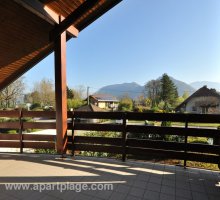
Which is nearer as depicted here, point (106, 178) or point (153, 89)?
point (106, 178)

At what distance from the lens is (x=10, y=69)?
5355 millimetres

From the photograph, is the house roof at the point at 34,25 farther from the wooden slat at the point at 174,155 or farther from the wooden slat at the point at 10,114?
the wooden slat at the point at 174,155

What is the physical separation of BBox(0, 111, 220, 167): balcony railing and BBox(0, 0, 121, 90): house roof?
1391 mm

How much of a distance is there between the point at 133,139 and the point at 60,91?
1.90 meters

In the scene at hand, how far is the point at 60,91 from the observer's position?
447 centimetres

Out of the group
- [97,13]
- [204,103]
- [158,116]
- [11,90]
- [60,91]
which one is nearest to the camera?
[158,116]

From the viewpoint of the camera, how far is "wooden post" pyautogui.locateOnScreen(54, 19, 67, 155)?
4.39 meters

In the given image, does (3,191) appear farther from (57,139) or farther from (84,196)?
(57,139)

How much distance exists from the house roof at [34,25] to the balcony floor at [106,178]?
242 cm

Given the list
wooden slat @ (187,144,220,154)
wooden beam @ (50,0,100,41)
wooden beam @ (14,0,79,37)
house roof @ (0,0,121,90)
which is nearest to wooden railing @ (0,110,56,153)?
house roof @ (0,0,121,90)

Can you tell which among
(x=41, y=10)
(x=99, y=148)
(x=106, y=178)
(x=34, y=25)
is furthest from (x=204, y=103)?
(x=41, y=10)

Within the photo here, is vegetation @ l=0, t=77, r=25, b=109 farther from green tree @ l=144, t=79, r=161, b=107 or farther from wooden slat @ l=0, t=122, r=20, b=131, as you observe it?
green tree @ l=144, t=79, r=161, b=107

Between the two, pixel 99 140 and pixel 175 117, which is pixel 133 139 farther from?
pixel 175 117

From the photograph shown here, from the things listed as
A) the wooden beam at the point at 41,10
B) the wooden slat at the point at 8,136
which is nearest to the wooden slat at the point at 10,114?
the wooden slat at the point at 8,136
